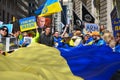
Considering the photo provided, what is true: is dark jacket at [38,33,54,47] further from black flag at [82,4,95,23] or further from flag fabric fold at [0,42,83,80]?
black flag at [82,4,95,23]

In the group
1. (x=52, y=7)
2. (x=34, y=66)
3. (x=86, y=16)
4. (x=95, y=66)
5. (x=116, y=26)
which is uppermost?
(x=52, y=7)

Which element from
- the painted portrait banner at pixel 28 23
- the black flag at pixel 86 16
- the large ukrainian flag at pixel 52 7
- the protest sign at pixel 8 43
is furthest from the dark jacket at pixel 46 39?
the black flag at pixel 86 16

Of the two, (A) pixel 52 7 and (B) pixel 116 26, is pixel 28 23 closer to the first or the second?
(A) pixel 52 7

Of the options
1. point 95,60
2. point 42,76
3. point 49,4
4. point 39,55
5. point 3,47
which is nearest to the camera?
point 42,76

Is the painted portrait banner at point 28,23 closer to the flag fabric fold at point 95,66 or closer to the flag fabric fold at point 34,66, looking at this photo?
the flag fabric fold at point 95,66

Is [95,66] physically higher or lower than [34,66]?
lower

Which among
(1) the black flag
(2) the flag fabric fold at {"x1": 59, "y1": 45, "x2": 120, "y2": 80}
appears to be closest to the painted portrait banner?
(1) the black flag

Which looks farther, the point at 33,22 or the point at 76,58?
the point at 33,22

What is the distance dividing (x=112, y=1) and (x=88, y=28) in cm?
841

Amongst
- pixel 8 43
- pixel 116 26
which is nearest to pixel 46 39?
pixel 116 26

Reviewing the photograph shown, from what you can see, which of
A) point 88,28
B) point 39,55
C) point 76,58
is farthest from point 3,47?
point 88,28

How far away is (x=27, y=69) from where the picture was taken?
240 cm

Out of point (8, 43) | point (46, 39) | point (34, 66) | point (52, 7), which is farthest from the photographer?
point (52, 7)

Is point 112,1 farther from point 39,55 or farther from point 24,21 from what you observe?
point 39,55
